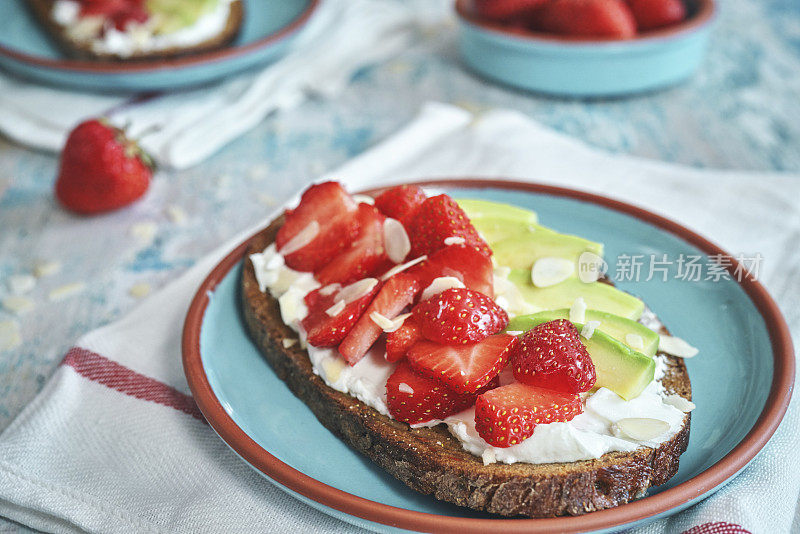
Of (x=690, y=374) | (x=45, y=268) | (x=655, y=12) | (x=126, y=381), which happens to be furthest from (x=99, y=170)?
(x=655, y=12)

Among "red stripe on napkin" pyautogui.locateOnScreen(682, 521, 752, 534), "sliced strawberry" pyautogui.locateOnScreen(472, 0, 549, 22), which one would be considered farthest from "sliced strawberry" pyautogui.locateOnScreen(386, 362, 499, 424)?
"sliced strawberry" pyautogui.locateOnScreen(472, 0, 549, 22)

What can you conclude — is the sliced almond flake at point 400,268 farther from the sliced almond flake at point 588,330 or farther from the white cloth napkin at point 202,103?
the white cloth napkin at point 202,103

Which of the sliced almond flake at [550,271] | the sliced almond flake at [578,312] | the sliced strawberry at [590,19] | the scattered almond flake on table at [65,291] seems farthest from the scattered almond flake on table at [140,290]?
the sliced strawberry at [590,19]

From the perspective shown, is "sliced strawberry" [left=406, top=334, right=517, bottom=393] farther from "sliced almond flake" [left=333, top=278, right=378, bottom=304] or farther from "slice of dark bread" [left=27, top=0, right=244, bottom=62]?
"slice of dark bread" [left=27, top=0, right=244, bottom=62]

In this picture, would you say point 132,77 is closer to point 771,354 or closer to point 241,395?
point 241,395

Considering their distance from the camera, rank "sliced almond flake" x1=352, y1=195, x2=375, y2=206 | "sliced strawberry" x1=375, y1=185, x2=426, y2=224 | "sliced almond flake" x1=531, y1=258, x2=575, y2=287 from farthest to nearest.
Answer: "sliced almond flake" x1=352, y1=195, x2=375, y2=206 < "sliced strawberry" x1=375, y1=185, x2=426, y2=224 < "sliced almond flake" x1=531, y1=258, x2=575, y2=287
